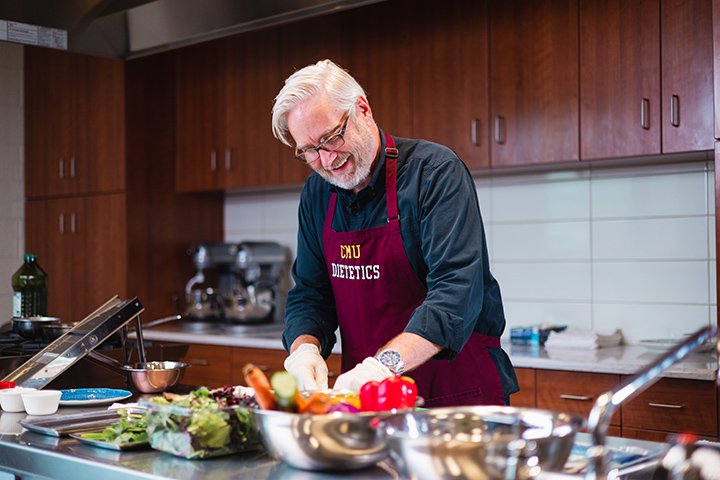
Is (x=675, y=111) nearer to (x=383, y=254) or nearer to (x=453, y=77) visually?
(x=453, y=77)

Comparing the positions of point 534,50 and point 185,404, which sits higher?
point 534,50

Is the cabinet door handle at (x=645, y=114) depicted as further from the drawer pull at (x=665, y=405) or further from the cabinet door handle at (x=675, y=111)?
the drawer pull at (x=665, y=405)

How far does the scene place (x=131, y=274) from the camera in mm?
4555

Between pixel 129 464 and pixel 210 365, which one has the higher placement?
pixel 129 464

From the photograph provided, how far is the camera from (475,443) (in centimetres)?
113

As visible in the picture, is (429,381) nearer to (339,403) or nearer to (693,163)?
(339,403)

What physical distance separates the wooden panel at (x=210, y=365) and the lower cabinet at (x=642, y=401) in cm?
147

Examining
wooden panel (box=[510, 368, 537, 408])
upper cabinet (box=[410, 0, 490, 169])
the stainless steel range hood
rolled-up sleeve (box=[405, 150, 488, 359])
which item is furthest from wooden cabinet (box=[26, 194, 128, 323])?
rolled-up sleeve (box=[405, 150, 488, 359])

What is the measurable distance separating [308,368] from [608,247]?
2.05 meters

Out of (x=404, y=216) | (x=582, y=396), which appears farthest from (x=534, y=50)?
(x=404, y=216)

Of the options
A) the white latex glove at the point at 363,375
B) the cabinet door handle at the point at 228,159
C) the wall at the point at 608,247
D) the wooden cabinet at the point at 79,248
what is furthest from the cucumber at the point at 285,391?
the wooden cabinet at the point at 79,248

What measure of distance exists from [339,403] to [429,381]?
0.80 metres

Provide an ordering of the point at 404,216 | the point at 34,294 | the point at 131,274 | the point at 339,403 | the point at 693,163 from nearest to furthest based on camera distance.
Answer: the point at 339,403, the point at 404,216, the point at 34,294, the point at 693,163, the point at 131,274

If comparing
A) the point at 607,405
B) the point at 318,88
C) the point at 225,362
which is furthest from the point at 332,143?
the point at 225,362
